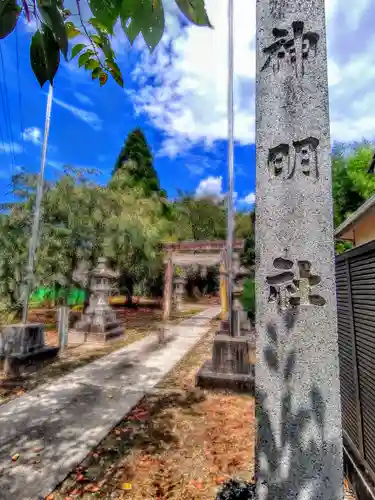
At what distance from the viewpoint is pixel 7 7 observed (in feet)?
2.36

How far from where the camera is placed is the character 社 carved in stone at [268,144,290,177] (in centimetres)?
191

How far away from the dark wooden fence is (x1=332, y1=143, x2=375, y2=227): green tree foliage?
470 inches

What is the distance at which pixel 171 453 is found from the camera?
3432 millimetres

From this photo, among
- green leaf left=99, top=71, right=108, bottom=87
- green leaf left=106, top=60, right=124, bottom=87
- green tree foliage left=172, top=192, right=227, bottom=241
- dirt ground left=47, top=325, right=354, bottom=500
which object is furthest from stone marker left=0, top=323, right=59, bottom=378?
green tree foliage left=172, top=192, right=227, bottom=241

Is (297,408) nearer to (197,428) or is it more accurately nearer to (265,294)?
(265,294)

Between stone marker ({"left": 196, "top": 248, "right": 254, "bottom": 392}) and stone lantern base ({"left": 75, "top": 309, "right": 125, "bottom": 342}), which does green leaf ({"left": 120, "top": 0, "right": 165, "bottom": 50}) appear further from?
stone lantern base ({"left": 75, "top": 309, "right": 125, "bottom": 342})

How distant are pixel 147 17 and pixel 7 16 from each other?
0.36 m

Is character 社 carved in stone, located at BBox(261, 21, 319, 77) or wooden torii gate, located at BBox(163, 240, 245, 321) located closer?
character 社 carved in stone, located at BBox(261, 21, 319, 77)

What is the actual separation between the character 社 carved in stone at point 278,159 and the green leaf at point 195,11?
1207 mm

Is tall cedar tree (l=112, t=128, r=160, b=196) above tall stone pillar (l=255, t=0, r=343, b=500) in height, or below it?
above

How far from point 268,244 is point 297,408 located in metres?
0.97

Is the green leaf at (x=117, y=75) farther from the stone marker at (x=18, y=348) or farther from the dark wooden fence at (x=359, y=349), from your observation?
the stone marker at (x=18, y=348)

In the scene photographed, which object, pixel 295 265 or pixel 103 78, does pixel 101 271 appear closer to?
pixel 295 265

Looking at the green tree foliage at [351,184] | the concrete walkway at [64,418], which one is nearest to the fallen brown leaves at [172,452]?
the concrete walkway at [64,418]
